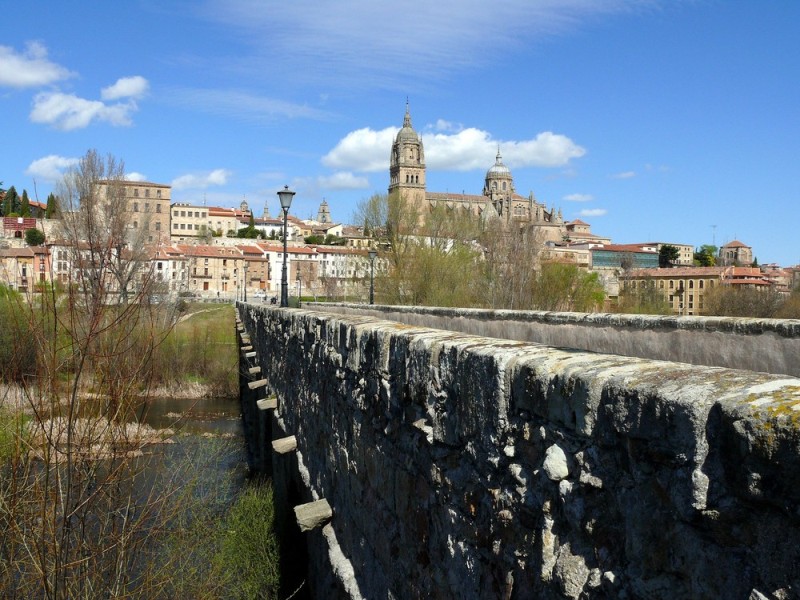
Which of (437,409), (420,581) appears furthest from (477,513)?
(420,581)

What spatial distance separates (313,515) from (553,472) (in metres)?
3.61

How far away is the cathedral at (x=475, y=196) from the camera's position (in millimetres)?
124812

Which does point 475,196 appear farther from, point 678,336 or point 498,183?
point 678,336

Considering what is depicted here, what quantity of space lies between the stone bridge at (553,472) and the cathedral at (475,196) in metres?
109

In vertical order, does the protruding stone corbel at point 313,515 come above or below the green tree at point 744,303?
below

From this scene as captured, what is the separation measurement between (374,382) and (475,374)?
1.42 meters

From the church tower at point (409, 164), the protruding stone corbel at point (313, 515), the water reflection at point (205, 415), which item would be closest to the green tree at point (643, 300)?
the water reflection at point (205, 415)

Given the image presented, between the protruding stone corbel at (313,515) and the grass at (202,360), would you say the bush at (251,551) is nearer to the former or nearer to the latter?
the protruding stone corbel at (313,515)

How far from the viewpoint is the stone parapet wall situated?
5.40 m

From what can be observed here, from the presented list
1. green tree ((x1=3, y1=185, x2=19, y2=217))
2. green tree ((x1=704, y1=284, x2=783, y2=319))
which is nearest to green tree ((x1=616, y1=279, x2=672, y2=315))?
green tree ((x1=704, y1=284, x2=783, y2=319))

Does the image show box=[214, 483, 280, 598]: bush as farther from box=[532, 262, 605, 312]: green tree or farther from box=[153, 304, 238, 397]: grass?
box=[532, 262, 605, 312]: green tree

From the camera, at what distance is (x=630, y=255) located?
10725 centimetres

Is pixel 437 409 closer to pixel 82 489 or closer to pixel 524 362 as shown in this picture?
pixel 524 362

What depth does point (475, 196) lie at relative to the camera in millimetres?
139250
